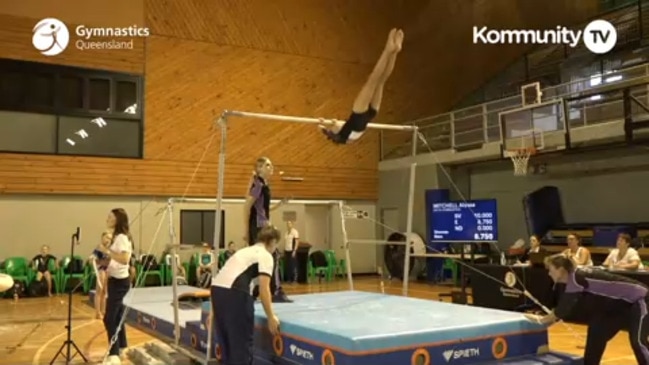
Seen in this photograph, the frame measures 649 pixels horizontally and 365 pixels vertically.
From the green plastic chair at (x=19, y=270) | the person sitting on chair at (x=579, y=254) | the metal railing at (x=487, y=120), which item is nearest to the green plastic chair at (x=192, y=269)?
the green plastic chair at (x=19, y=270)

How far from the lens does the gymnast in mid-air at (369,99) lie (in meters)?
5.09

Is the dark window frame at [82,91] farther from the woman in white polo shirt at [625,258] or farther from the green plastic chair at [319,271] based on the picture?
the woman in white polo shirt at [625,258]

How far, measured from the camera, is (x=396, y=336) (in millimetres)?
4555

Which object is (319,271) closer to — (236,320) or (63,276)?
(63,276)

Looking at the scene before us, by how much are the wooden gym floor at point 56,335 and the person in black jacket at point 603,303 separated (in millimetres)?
1516

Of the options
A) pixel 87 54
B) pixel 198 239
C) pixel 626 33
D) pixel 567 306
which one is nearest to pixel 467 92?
pixel 626 33

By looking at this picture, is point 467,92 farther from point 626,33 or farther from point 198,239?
point 198,239

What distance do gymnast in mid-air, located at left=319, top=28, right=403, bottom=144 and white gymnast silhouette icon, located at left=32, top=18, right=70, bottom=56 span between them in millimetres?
10105

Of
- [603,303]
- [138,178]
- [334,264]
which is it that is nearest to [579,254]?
[603,303]

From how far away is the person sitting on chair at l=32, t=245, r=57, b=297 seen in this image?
514 inches

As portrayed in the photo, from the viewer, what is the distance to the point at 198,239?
49.8ft

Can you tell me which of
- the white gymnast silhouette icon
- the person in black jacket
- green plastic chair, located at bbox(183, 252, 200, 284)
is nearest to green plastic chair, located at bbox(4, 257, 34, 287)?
green plastic chair, located at bbox(183, 252, 200, 284)

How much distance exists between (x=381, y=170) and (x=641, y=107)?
826cm

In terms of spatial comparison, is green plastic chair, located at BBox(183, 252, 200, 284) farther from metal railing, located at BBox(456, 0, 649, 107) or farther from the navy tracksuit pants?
the navy tracksuit pants
